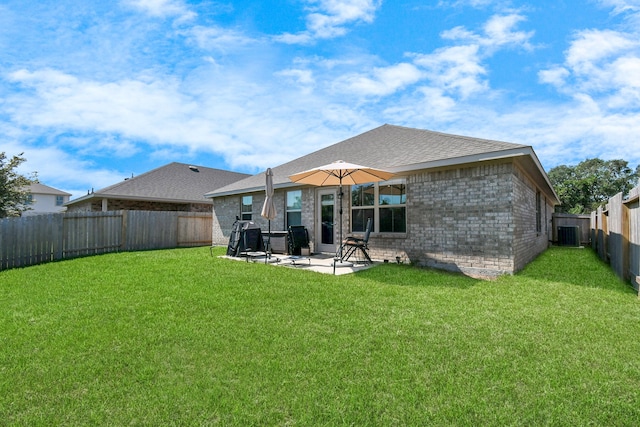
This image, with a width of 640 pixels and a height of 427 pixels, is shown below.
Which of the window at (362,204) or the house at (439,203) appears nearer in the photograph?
the house at (439,203)

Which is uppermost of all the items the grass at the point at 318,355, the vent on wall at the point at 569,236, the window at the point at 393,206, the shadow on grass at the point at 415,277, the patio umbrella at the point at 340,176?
the patio umbrella at the point at 340,176

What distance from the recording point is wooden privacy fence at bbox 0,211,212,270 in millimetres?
8766

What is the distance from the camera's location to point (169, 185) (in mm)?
18812

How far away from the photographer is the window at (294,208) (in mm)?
11086

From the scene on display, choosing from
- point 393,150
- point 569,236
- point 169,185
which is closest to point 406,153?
point 393,150

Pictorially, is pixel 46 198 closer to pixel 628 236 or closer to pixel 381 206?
pixel 381 206

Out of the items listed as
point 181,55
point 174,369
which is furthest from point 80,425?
point 181,55

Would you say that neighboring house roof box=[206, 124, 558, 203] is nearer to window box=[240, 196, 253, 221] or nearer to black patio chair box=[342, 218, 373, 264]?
window box=[240, 196, 253, 221]

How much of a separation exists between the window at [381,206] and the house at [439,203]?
28 millimetres

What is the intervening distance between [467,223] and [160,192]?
1635 centimetres

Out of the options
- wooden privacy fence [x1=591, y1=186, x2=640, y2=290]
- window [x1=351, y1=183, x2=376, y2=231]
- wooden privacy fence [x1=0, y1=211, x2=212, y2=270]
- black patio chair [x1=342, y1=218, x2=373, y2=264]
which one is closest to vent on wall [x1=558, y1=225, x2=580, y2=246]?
wooden privacy fence [x1=591, y1=186, x2=640, y2=290]

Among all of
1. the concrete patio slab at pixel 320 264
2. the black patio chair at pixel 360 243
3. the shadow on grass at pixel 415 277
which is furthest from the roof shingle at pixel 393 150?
the concrete patio slab at pixel 320 264

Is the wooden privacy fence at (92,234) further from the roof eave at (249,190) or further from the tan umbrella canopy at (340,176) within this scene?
the tan umbrella canopy at (340,176)

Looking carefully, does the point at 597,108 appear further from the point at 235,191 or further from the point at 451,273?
the point at 235,191
